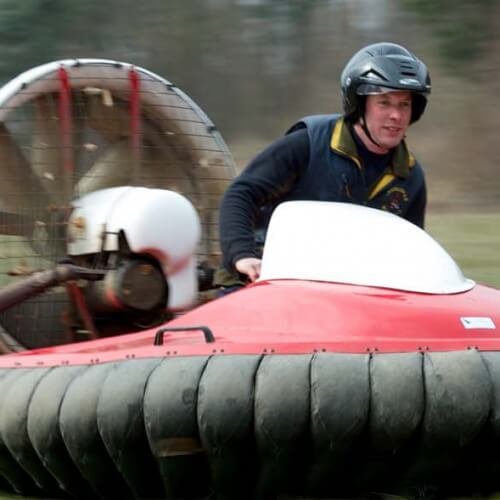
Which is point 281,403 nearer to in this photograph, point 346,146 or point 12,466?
point 12,466

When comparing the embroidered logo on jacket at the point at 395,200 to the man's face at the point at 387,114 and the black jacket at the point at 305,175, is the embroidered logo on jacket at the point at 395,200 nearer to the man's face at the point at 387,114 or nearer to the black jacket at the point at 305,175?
the black jacket at the point at 305,175

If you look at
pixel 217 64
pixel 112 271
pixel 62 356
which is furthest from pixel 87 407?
pixel 217 64

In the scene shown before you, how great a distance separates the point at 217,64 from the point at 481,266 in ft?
28.5

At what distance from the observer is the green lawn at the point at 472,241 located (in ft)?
23.8

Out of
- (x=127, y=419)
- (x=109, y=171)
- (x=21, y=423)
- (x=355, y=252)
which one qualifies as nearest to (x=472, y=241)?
(x=109, y=171)

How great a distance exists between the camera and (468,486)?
10.8 feet

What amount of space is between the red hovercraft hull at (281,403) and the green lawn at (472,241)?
11.4 feet

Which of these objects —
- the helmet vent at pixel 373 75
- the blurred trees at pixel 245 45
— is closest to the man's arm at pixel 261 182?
the helmet vent at pixel 373 75

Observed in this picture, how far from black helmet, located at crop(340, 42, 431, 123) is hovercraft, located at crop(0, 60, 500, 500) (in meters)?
0.38

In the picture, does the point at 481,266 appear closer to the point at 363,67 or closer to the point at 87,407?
the point at 363,67

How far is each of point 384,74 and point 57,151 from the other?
1.07m

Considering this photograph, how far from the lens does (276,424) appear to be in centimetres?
304

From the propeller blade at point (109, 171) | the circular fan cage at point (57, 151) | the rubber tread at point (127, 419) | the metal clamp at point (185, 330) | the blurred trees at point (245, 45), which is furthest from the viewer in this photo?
the blurred trees at point (245, 45)

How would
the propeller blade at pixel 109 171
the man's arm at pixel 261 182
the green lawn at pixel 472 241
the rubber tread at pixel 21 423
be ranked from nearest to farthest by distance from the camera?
the rubber tread at pixel 21 423, the man's arm at pixel 261 182, the propeller blade at pixel 109 171, the green lawn at pixel 472 241
